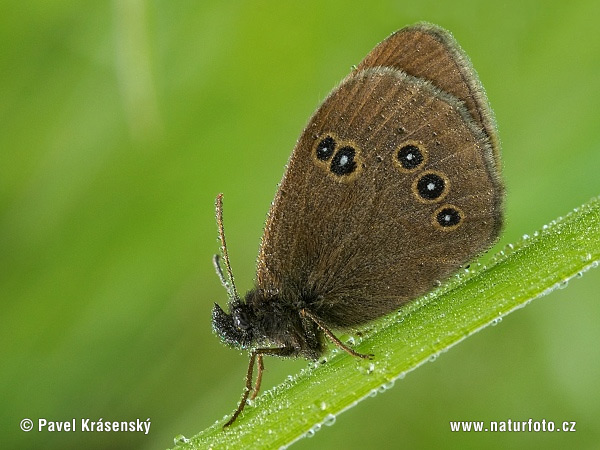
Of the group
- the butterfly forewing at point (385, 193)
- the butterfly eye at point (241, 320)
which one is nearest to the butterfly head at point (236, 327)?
the butterfly eye at point (241, 320)

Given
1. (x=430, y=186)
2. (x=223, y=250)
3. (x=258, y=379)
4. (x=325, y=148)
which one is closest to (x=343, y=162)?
(x=325, y=148)

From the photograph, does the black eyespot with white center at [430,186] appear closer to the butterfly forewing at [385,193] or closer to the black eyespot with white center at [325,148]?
the butterfly forewing at [385,193]

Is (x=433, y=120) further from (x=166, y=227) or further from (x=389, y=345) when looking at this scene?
(x=166, y=227)

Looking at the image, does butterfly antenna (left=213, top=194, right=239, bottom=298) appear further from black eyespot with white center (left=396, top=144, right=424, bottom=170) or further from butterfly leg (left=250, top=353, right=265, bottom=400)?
black eyespot with white center (left=396, top=144, right=424, bottom=170)

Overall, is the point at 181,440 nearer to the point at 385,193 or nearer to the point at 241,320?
the point at 241,320

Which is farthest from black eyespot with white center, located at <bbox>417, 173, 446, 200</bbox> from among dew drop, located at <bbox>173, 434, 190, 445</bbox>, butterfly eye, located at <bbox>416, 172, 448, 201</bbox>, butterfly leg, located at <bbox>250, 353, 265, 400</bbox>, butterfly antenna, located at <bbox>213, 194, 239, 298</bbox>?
dew drop, located at <bbox>173, 434, 190, 445</bbox>

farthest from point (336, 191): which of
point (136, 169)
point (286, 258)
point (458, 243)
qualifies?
point (136, 169)
